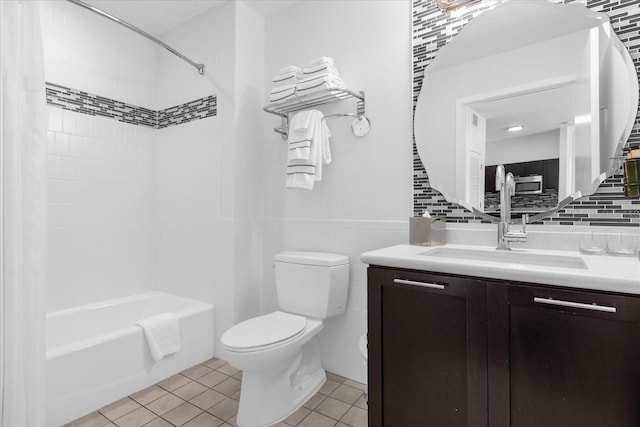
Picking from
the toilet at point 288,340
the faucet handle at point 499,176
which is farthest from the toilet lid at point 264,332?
the faucet handle at point 499,176

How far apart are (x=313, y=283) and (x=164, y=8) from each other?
86.9 inches

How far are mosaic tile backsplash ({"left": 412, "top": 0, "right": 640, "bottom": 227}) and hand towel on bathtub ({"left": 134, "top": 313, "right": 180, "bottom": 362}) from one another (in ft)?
5.32

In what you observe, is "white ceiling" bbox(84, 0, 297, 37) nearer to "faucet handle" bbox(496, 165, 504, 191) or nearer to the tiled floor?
"faucet handle" bbox(496, 165, 504, 191)

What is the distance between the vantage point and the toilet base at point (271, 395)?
1607 mm

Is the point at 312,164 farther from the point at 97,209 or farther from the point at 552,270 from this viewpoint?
the point at 97,209

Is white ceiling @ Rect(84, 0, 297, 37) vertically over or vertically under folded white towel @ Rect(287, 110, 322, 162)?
over


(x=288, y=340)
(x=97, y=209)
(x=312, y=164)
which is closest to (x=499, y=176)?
(x=312, y=164)

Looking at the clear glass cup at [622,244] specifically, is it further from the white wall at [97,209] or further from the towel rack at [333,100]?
the white wall at [97,209]

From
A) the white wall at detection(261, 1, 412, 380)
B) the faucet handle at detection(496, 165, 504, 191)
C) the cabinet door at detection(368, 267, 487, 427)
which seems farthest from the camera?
the white wall at detection(261, 1, 412, 380)

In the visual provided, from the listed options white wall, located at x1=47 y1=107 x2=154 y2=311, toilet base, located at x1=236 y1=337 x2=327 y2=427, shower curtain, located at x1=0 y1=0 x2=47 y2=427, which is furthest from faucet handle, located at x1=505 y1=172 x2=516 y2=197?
white wall, located at x1=47 y1=107 x2=154 y2=311

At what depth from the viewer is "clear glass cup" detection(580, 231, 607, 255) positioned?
4.28ft

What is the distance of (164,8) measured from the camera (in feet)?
7.79

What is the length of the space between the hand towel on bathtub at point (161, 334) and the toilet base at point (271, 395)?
2.10ft

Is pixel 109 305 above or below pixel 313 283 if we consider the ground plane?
below
